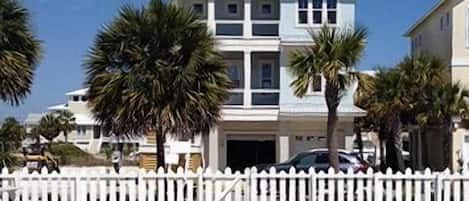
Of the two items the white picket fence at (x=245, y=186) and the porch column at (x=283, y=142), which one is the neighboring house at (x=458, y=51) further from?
the white picket fence at (x=245, y=186)

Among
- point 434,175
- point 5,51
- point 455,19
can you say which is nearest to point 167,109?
point 5,51

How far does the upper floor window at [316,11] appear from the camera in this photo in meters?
34.2

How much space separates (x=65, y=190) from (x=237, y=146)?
19592 millimetres

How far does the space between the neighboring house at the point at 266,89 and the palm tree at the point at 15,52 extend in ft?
45.3

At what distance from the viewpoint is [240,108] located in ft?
112

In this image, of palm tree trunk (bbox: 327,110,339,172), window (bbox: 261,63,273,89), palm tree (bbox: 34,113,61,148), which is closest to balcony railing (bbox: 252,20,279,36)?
window (bbox: 261,63,273,89)

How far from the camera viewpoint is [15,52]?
782 inches

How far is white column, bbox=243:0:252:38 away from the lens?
112ft

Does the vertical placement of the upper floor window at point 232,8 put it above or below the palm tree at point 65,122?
above

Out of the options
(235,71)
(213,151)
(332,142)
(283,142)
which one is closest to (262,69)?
(235,71)

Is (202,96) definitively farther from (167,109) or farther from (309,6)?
(309,6)

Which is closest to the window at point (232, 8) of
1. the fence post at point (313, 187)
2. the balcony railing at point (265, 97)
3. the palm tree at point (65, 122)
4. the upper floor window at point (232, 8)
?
the upper floor window at point (232, 8)

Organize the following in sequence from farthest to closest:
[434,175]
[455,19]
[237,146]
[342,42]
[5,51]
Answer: [237,146] < [455,19] < [342,42] < [5,51] < [434,175]

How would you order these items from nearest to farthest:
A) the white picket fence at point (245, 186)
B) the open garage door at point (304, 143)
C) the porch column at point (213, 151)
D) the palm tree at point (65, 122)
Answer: the white picket fence at point (245, 186), the porch column at point (213, 151), the open garage door at point (304, 143), the palm tree at point (65, 122)
